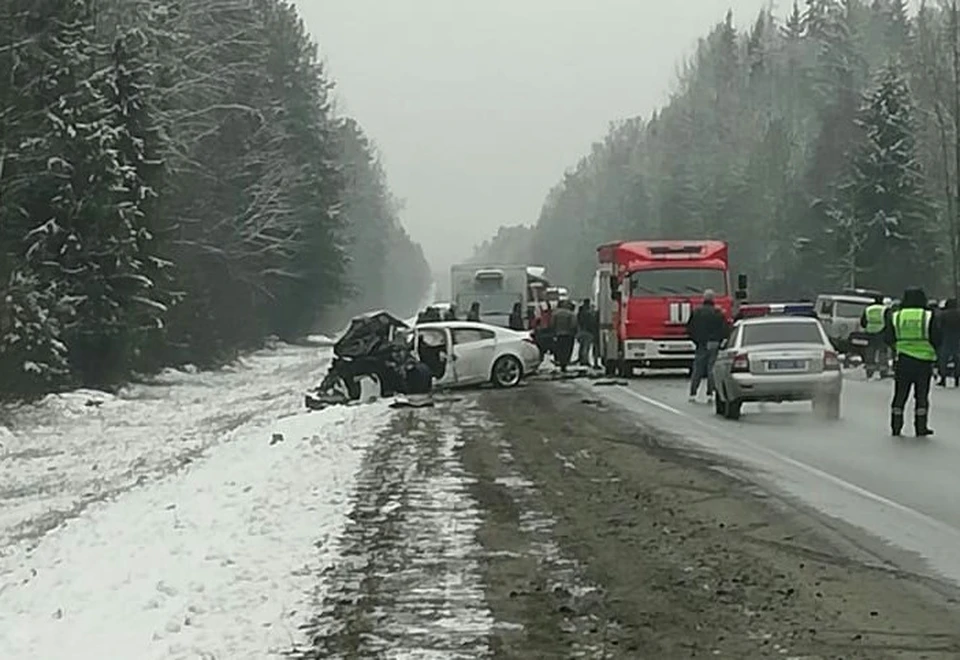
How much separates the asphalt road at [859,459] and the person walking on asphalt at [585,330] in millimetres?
11231

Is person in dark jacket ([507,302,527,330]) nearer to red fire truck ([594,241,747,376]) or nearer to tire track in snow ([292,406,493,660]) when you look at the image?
red fire truck ([594,241,747,376])

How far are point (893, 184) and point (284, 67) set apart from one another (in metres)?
28.6

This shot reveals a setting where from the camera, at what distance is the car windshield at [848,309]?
48.7 meters

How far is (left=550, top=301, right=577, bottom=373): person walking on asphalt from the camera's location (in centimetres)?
4056

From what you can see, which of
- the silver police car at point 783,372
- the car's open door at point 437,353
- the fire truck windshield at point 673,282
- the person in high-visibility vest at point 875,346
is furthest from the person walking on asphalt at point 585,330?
the silver police car at point 783,372

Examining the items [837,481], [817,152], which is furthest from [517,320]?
[817,152]

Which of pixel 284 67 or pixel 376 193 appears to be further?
Result: pixel 376 193

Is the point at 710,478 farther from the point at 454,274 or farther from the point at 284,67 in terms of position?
the point at 284,67

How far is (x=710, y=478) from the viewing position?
1638 cm

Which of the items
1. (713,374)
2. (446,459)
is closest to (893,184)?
(713,374)

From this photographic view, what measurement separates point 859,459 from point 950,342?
1757 centimetres

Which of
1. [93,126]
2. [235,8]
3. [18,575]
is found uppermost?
[235,8]

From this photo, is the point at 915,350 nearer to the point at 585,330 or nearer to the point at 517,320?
the point at 585,330

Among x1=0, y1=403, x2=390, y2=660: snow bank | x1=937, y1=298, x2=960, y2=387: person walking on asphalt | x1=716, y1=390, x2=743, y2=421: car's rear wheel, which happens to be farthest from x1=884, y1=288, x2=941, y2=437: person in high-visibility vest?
x1=937, y1=298, x2=960, y2=387: person walking on asphalt
